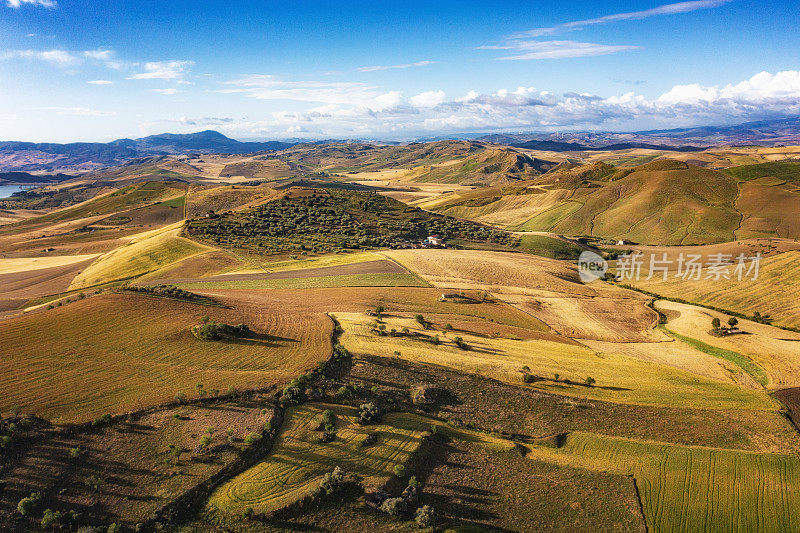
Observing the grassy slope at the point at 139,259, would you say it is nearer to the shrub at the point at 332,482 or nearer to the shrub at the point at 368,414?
the shrub at the point at 368,414

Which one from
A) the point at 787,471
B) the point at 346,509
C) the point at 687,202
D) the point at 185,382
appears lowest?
the point at 787,471


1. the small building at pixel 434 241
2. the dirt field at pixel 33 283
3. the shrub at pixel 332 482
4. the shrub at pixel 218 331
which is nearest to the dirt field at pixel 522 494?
the shrub at pixel 332 482

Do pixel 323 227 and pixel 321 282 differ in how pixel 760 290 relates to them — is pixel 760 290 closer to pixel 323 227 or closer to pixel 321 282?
pixel 321 282

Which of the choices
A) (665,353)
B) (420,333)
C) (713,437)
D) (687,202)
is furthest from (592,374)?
(687,202)

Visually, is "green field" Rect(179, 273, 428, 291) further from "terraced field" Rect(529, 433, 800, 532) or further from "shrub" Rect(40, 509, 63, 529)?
"shrub" Rect(40, 509, 63, 529)

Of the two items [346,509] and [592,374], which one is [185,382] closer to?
[346,509]

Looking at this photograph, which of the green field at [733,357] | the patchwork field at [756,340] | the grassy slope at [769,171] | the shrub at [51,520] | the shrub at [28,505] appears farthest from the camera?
the grassy slope at [769,171]
